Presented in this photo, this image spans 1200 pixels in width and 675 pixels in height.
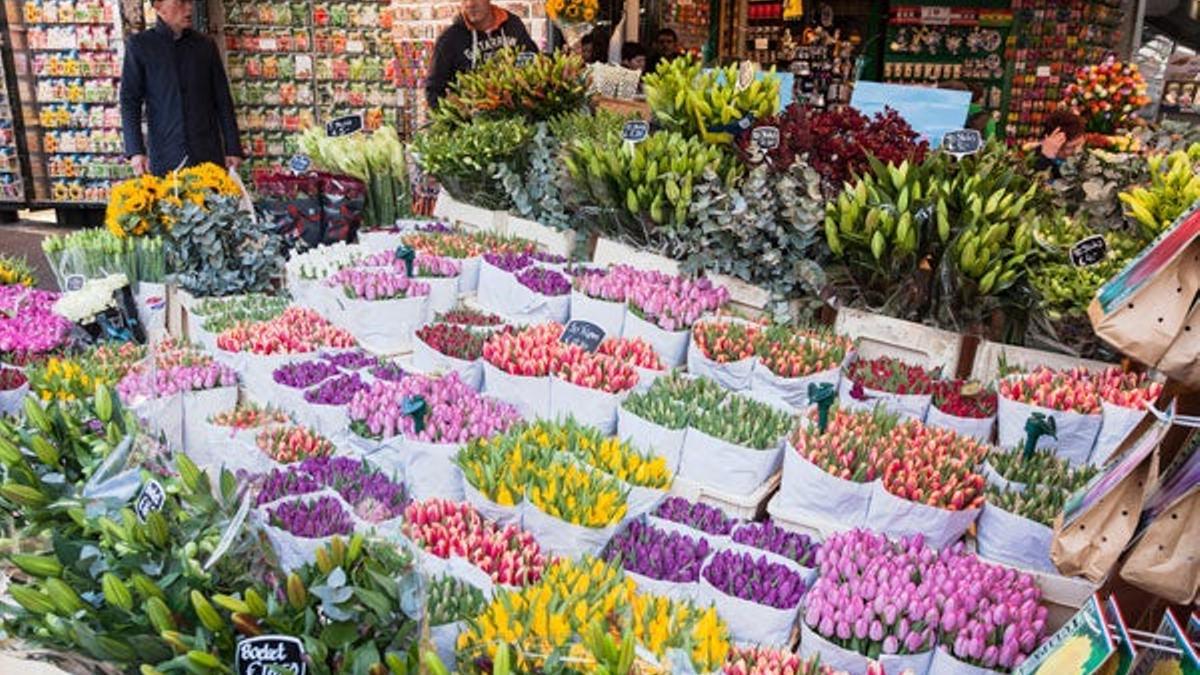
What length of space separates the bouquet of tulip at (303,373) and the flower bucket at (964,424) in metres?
1.68

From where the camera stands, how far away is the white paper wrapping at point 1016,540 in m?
2.05

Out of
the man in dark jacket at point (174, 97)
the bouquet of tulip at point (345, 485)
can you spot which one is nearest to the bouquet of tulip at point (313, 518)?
the bouquet of tulip at point (345, 485)

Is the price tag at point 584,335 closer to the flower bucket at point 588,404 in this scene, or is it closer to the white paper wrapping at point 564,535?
the flower bucket at point 588,404

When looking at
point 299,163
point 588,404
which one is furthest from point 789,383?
point 299,163

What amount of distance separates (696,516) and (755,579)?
32cm

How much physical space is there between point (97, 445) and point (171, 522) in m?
0.40

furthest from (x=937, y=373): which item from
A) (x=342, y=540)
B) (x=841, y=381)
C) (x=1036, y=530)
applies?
(x=342, y=540)

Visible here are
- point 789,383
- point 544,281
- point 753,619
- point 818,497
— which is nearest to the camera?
point 753,619

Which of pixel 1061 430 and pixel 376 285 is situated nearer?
pixel 1061 430

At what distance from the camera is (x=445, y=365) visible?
9.20ft

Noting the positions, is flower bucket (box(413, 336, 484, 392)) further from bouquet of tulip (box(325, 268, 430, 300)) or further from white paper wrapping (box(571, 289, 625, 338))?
white paper wrapping (box(571, 289, 625, 338))

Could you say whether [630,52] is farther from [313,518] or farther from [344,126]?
[313,518]

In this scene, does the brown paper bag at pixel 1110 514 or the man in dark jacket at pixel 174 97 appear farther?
the man in dark jacket at pixel 174 97

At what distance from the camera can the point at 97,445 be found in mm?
1860
